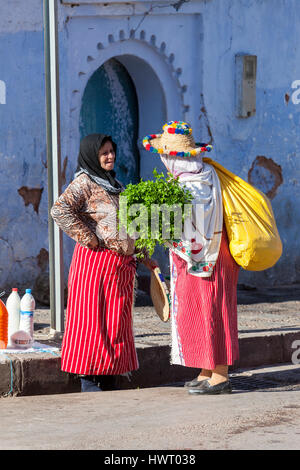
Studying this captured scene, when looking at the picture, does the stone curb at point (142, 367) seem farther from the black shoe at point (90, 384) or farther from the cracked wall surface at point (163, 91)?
the cracked wall surface at point (163, 91)

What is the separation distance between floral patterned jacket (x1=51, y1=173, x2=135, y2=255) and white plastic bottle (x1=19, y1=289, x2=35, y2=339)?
2.74 feet

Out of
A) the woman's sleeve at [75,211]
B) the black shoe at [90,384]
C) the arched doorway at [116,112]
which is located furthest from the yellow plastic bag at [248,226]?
the arched doorway at [116,112]

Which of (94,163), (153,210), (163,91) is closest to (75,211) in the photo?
(94,163)

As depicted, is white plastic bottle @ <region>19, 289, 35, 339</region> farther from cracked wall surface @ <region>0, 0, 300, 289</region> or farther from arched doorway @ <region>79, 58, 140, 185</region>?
arched doorway @ <region>79, 58, 140, 185</region>

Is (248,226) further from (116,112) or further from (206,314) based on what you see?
(116,112)

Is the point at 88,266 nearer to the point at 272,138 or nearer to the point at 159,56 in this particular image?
the point at 159,56

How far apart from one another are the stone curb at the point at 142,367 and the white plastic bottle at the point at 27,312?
0.29m

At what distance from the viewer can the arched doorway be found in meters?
10.8

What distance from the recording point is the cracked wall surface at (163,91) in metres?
Result: 9.70

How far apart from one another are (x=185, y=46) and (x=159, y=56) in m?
0.35

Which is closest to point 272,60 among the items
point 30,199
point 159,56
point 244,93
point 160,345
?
point 244,93

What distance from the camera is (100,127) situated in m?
11.0

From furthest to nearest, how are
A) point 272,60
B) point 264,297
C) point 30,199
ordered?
point 272,60 < point 264,297 < point 30,199
